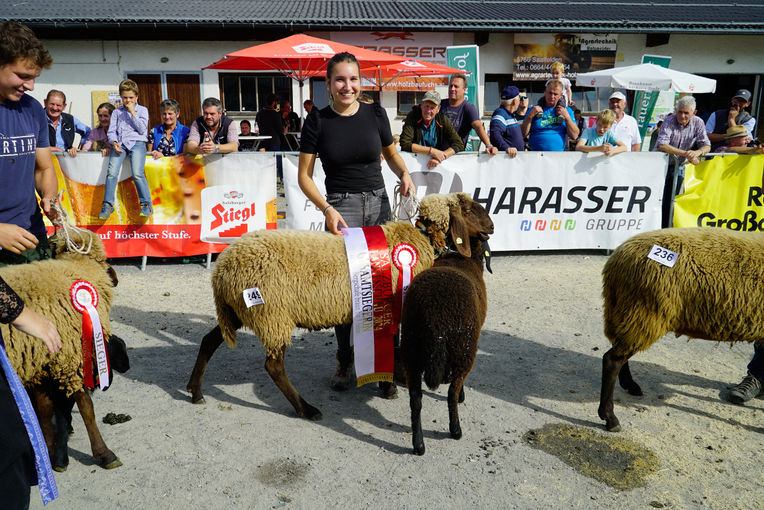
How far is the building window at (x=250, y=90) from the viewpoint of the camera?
15.8 metres

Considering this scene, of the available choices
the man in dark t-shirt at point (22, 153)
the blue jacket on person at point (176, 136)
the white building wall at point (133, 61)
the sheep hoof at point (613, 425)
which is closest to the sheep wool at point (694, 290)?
the sheep hoof at point (613, 425)

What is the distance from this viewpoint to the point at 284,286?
3.58 m

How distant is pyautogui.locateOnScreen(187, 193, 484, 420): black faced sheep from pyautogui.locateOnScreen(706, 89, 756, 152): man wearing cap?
25.8 ft

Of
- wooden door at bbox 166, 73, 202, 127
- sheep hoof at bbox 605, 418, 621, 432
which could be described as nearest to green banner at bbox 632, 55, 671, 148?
wooden door at bbox 166, 73, 202, 127

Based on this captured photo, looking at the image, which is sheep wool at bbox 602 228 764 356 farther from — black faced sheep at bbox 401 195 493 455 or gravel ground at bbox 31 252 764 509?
black faced sheep at bbox 401 195 493 455

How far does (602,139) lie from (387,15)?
33.1 feet

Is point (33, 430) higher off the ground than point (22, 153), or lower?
lower

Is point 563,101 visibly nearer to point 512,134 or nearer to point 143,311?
point 512,134

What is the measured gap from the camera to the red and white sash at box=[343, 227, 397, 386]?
3.73 meters

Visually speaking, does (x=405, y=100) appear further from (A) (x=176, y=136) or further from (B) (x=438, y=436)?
(B) (x=438, y=436)

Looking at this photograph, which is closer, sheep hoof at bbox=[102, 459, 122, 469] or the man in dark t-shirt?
the man in dark t-shirt

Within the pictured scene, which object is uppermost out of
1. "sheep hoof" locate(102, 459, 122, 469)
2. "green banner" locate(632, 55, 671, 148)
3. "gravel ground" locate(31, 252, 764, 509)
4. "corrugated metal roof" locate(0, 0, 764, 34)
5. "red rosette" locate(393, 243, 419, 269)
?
"corrugated metal roof" locate(0, 0, 764, 34)

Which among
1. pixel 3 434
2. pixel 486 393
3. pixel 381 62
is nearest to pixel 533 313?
pixel 486 393

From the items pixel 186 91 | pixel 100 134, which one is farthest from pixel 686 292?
pixel 186 91
